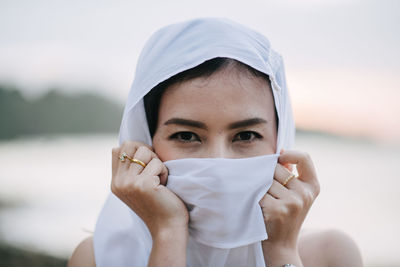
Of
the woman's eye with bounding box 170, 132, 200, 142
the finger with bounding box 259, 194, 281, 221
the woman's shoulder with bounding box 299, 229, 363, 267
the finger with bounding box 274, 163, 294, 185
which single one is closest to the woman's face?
the woman's eye with bounding box 170, 132, 200, 142

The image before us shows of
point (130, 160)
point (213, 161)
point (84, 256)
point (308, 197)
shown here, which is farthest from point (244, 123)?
point (84, 256)

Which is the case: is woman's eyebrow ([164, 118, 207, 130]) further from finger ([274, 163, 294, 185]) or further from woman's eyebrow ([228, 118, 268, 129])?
finger ([274, 163, 294, 185])

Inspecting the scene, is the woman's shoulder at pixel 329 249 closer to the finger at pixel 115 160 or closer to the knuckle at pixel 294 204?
the knuckle at pixel 294 204

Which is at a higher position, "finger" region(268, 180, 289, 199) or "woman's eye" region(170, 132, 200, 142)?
"woman's eye" region(170, 132, 200, 142)

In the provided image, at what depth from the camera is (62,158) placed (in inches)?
363

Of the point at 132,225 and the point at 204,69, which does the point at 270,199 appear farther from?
the point at 132,225

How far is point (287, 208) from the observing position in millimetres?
1685

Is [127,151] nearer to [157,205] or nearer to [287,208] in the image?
[157,205]

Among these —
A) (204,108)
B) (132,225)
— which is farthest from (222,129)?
(132,225)

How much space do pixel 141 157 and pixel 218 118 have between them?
0.44 meters

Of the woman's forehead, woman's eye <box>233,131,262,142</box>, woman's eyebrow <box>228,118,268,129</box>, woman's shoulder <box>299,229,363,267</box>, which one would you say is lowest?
woman's shoulder <box>299,229,363,267</box>

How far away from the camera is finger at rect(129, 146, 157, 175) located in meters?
1.81

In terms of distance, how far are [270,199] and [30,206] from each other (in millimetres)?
4997

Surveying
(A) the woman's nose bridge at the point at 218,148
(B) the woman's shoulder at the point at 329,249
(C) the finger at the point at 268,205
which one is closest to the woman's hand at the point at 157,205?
(A) the woman's nose bridge at the point at 218,148
